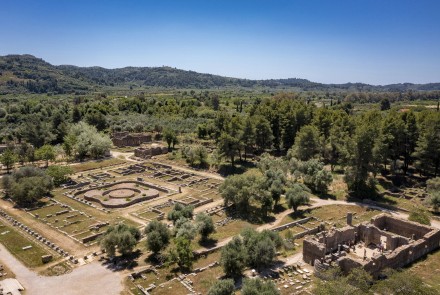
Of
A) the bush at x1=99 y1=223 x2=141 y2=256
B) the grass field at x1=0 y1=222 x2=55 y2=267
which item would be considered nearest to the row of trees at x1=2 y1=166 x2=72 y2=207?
the grass field at x1=0 y1=222 x2=55 y2=267

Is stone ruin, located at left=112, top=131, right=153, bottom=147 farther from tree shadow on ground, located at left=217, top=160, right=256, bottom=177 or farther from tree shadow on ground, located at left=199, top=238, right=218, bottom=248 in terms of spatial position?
tree shadow on ground, located at left=199, top=238, right=218, bottom=248

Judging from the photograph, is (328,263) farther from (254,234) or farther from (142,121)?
(142,121)

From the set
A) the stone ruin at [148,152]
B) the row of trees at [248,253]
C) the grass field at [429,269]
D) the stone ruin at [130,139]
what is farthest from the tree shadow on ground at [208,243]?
the stone ruin at [130,139]

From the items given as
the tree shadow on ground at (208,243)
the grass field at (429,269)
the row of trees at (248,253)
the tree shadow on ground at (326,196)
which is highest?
the row of trees at (248,253)

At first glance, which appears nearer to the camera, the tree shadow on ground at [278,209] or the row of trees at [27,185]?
the tree shadow on ground at [278,209]

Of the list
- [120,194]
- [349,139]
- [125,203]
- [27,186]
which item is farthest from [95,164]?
[349,139]

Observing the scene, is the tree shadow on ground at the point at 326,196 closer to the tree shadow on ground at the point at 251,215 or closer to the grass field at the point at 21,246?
the tree shadow on ground at the point at 251,215

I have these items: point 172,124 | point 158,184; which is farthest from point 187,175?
point 172,124
